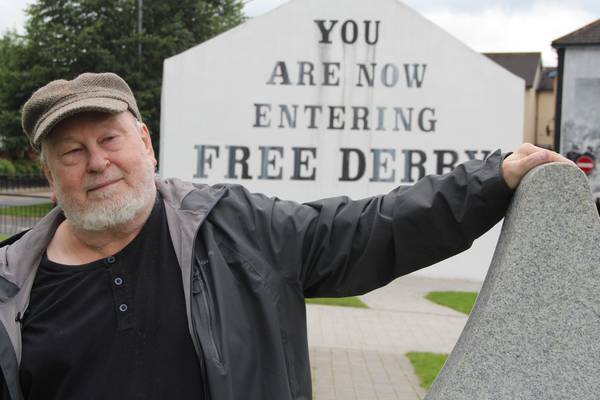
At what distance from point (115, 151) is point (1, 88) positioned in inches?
1018

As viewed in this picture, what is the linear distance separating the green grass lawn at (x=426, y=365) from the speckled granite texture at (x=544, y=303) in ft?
13.6

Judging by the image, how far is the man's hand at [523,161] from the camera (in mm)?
2123

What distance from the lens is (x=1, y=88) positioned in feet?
84.9

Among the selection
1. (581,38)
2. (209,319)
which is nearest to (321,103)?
(209,319)

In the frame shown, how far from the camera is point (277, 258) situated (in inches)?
88.8

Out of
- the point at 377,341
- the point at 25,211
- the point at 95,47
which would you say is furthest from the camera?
the point at 95,47

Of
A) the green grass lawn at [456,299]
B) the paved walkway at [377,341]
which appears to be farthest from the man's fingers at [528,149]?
the green grass lawn at [456,299]

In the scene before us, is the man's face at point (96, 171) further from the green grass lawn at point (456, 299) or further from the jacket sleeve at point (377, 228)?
the green grass lawn at point (456, 299)

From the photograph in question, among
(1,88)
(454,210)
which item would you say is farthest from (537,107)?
(454,210)

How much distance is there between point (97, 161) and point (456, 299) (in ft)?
30.4

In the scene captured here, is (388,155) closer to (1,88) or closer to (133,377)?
(133,377)

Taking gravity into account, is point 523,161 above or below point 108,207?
above

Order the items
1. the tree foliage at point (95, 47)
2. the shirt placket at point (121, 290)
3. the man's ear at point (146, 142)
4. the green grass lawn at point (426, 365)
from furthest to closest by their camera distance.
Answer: the tree foliage at point (95, 47)
the green grass lawn at point (426, 365)
the man's ear at point (146, 142)
the shirt placket at point (121, 290)

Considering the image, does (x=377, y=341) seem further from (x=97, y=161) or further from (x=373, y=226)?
(x=97, y=161)
